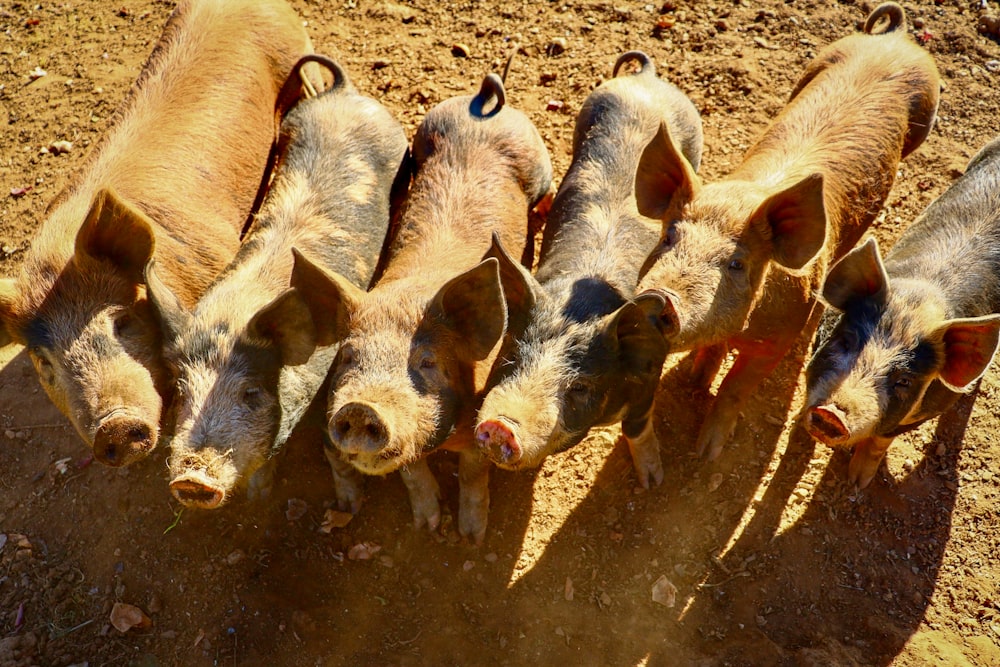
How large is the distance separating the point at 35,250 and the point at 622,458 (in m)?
3.90

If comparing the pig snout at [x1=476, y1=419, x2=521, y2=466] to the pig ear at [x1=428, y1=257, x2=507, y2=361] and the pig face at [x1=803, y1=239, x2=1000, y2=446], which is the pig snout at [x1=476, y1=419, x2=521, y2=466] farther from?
the pig face at [x1=803, y1=239, x2=1000, y2=446]

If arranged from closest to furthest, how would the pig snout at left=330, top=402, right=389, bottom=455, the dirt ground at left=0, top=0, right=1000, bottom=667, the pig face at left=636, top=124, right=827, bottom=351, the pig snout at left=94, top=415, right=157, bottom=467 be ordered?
the pig snout at left=330, top=402, right=389, bottom=455
the pig snout at left=94, top=415, right=157, bottom=467
the pig face at left=636, top=124, right=827, bottom=351
the dirt ground at left=0, top=0, right=1000, bottom=667

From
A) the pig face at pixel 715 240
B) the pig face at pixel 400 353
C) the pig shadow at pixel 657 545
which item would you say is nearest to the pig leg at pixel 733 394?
the pig shadow at pixel 657 545

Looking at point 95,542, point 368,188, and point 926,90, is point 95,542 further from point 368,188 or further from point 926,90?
point 926,90

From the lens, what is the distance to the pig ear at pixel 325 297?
3865 millimetres

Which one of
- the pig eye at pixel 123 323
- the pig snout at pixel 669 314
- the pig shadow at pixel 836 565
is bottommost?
the pig shadow at pixel 836 565

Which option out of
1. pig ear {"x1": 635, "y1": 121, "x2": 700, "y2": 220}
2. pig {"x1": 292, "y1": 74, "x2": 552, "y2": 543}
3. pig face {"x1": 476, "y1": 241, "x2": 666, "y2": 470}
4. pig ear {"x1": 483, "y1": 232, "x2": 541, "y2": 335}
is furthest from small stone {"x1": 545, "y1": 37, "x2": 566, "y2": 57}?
pig ear {"x1": 483, "y1": 232, "x2": 541, "y2": 335}

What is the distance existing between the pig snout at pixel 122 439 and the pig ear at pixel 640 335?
243 cm

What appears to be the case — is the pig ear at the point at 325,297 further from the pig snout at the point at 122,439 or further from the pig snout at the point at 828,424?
the pig snout at the point at 828,424

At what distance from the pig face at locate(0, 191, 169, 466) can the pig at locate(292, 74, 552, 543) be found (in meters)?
0.97

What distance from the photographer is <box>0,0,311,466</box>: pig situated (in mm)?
3934

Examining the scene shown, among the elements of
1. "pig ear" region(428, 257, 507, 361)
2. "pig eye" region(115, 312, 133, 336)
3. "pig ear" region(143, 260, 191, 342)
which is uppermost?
"pig ear" region(428, 257, 507, 361)

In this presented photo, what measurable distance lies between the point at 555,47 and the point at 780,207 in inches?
154

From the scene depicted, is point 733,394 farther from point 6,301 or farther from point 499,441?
point 6,301
